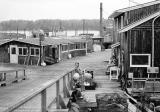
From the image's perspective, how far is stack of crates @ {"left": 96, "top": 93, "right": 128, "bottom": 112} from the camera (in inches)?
458

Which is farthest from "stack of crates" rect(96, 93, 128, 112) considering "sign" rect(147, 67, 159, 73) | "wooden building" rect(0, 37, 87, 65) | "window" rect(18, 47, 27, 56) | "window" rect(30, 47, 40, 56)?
"window" rect(18, 47, 27, 56)

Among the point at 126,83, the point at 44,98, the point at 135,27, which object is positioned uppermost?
the point at 135,27

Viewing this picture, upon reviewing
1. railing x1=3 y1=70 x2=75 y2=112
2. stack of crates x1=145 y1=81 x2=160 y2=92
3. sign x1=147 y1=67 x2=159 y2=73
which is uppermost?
railing x1=3 y1=70 x2=75 y2=112

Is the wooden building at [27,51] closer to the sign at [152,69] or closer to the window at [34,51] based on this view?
the window at [34,51]

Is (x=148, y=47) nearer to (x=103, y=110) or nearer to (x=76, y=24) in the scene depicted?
(x=103, y=110)

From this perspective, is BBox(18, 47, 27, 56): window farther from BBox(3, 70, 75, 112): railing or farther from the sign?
BBox(3, 70, 75, 112): railing

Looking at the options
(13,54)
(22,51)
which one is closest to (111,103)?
(22,51)

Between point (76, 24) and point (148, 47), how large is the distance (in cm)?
14782

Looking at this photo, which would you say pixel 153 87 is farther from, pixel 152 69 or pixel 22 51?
pixel 22 51

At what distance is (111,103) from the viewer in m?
12.1

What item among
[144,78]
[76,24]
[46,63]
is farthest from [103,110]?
[76,24]

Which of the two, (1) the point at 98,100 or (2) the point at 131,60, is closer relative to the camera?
(1) the point at 98,100

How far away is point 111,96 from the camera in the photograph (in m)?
12.8

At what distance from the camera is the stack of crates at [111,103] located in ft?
38.2
